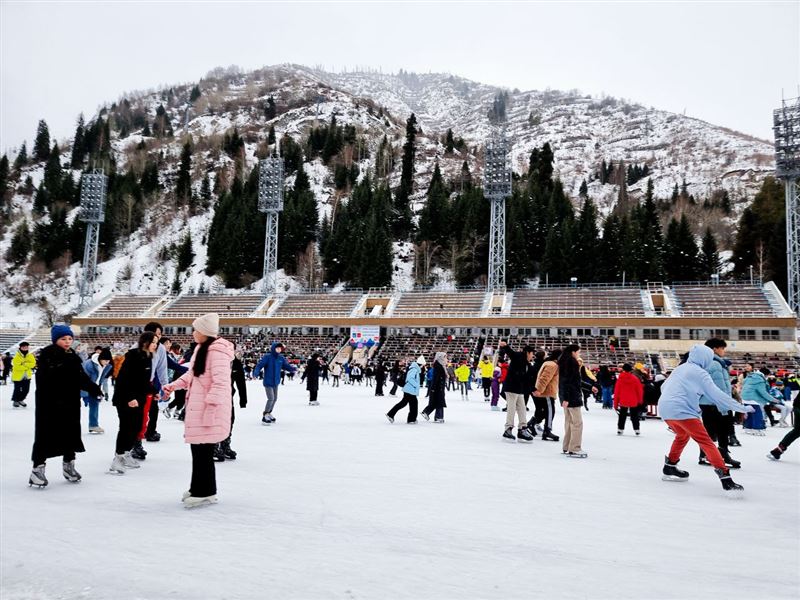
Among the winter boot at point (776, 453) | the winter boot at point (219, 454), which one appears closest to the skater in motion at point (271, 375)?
the winter boot at point (219, 454)

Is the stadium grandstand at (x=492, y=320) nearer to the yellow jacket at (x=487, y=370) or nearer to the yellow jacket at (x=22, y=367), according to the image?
the yellow jacket at (x=487, y=370)

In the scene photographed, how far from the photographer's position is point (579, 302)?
136 ft

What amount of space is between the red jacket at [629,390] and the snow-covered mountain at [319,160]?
52912 mm

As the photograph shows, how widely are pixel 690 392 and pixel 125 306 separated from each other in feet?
187

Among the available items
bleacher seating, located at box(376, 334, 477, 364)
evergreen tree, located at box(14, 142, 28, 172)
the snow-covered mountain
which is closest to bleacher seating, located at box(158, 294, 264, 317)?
the snow-covered mountain

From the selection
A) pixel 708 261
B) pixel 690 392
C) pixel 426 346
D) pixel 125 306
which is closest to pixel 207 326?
pixel 690 392

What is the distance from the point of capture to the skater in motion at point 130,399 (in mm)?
5406

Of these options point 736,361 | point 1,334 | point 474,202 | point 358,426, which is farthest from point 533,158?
point 358,426

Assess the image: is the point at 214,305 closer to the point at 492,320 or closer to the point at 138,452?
the point at 492,320

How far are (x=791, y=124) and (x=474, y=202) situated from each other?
3237cm

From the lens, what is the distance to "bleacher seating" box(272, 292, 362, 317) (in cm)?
4725

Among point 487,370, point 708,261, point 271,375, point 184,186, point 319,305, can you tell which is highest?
point 184,186

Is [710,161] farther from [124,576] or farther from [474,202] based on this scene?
[124,576]

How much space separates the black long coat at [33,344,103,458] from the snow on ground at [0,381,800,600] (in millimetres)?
399
